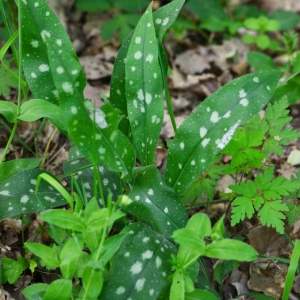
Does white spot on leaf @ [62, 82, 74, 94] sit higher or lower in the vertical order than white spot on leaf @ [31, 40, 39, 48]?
lower

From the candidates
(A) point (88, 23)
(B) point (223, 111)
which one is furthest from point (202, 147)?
(A) point (88, 23)

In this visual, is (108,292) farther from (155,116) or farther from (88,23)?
(88,23)

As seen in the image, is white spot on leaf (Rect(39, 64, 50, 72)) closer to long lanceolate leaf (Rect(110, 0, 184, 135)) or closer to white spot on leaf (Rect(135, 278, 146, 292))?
long lanceolate leaf (Rect(110, 0, 184, 135))

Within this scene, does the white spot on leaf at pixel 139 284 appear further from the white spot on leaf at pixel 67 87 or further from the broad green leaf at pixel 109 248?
the white spot on leaf at pixel 67 87

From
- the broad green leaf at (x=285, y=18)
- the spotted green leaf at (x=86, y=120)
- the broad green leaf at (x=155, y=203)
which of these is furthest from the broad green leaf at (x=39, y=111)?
the broad green leaf at (x=285, y=18)

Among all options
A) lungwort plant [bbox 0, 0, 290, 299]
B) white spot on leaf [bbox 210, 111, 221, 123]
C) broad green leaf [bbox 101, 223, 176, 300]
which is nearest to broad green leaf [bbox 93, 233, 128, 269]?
lungwort plant [bbox 0, 0, 290, 299]
